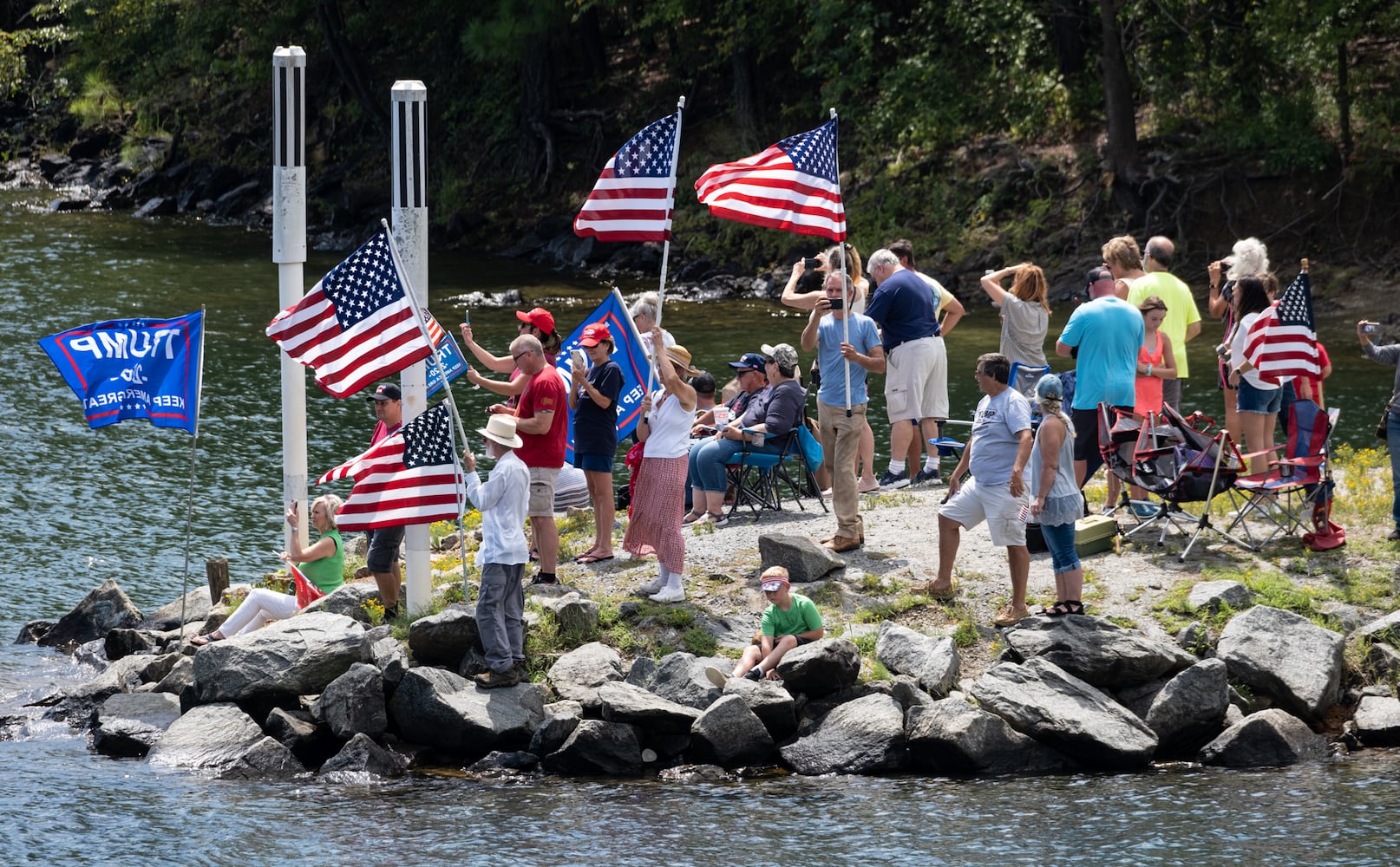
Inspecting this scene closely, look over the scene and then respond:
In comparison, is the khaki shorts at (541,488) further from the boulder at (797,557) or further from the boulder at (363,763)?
the boulder at (363,763)

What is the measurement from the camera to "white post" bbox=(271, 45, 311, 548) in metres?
14.7

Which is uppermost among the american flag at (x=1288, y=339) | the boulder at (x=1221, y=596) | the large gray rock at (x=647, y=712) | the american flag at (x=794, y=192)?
the american flag at (x=794, y=192)

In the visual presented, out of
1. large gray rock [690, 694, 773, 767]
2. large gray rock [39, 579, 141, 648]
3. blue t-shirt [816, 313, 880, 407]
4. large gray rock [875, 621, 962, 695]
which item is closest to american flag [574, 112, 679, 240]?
blue t-shirt [816, 313, 880, 407]

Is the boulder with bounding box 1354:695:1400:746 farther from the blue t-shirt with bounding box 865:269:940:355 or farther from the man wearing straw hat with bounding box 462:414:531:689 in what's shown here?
the man wearing straw hat with bounding box 462:414:531:689

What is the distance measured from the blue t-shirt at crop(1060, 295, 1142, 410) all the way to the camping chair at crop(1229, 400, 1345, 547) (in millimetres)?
1161

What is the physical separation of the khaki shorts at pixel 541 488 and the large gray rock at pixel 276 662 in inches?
64.9

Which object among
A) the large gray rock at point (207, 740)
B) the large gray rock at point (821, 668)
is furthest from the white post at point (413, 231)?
the large gray rock at point (821, 668)

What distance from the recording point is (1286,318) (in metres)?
14.0

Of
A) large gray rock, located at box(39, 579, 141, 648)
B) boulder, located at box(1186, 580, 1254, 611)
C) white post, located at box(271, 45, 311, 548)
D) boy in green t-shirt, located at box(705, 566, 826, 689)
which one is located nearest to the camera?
boy in green t-shirt, located at box(705, 566, 826, 689)

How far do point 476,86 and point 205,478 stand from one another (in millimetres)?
28211

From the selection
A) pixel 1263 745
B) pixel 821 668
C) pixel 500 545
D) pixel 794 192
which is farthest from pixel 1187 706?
pixel 794 192

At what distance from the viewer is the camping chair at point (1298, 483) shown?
44.1ft

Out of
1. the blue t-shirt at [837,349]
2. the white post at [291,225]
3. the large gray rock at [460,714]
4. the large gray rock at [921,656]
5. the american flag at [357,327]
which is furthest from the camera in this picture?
the white post at [291,225]

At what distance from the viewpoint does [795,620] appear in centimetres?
1191
